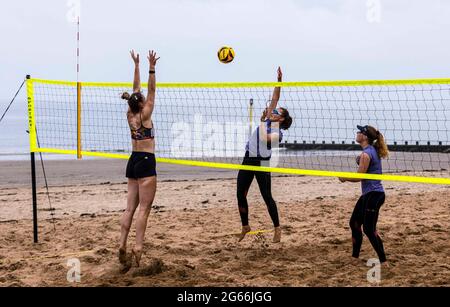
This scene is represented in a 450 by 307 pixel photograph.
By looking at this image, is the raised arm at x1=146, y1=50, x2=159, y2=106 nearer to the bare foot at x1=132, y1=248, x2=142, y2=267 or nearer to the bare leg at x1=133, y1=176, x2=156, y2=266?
the bare leg at x1=133, y1=176, x2=156, y2=266

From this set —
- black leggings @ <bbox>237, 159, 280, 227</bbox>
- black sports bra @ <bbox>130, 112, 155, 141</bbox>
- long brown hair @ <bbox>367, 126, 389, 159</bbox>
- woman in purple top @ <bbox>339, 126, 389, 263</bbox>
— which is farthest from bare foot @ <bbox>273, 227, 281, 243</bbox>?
black sports bra @ <bbox>130, 112, 155, 141</bbox>

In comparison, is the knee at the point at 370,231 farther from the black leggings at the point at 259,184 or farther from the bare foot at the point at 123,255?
the bare foot at the point at 123,255

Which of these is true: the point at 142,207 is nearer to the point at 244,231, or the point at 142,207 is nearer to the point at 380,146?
the point at 244,231

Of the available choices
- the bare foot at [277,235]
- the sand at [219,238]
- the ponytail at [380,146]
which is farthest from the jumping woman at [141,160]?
the ponytail at [380,146]

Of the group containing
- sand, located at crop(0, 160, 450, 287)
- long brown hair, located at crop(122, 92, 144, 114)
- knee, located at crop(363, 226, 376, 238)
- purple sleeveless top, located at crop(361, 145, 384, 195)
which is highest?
long brown hair, located at crop(122, 92, 144, 114)

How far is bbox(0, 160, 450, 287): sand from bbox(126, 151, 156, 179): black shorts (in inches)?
35.6

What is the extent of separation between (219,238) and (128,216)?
2.01 m

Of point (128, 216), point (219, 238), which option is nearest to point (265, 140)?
point (219, 238)

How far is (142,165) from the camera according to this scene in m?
6.41

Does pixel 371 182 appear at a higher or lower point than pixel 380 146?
lower

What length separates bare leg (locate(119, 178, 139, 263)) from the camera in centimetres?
648

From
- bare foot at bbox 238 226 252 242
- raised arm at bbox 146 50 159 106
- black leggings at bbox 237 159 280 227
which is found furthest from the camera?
bare foot at bbox 238 226 252 242
